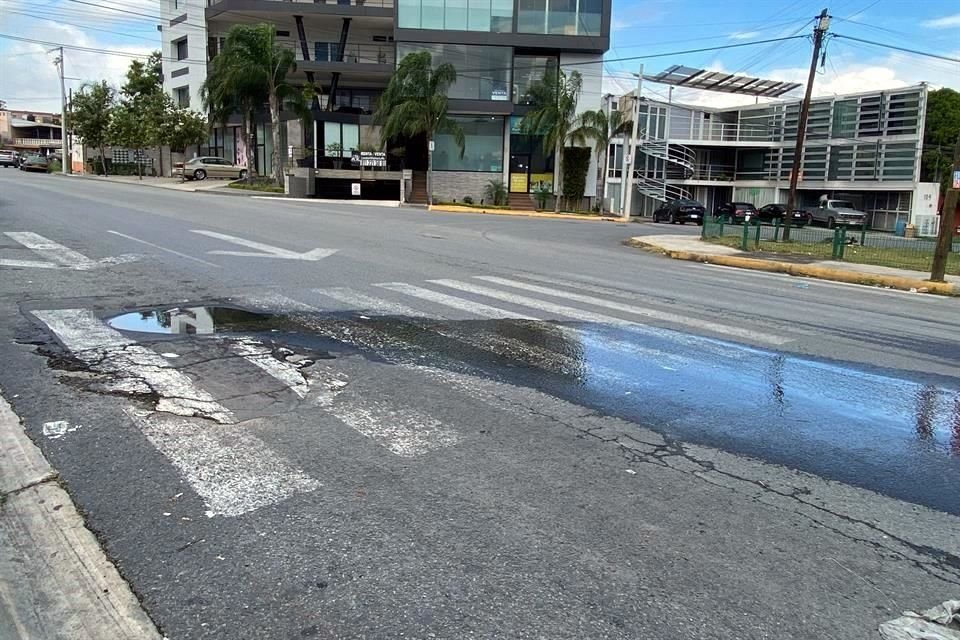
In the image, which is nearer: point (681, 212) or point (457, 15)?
point (681, 212)

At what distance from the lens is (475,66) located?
44.2m

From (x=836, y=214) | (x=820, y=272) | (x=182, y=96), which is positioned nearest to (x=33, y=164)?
(x=182, y=96)

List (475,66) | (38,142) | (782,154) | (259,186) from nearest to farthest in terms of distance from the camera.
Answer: (259,186), (475,66), (782,154), (38,142)

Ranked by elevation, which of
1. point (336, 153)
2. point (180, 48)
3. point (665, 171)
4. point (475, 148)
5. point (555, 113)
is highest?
point (180, 48)

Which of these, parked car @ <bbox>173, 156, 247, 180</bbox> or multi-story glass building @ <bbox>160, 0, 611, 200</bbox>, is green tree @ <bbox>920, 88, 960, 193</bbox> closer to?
multi-story glass building @ <bbox>160, 0, 611, 200</bbox>

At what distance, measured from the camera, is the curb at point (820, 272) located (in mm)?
15844

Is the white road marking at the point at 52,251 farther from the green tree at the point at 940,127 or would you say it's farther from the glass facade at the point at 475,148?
the green tree at the point at 940,127

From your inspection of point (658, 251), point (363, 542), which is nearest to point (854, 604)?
point (363, 542)

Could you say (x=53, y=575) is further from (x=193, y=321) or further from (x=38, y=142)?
(x=38, y=142)

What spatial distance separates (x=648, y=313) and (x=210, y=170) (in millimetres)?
45361

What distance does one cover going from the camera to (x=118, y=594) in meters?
3.15

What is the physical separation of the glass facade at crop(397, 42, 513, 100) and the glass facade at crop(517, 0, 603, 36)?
83.4 inches

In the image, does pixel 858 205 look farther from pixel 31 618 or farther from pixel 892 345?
pixel 31 618

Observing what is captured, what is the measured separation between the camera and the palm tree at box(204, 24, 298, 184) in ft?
133
